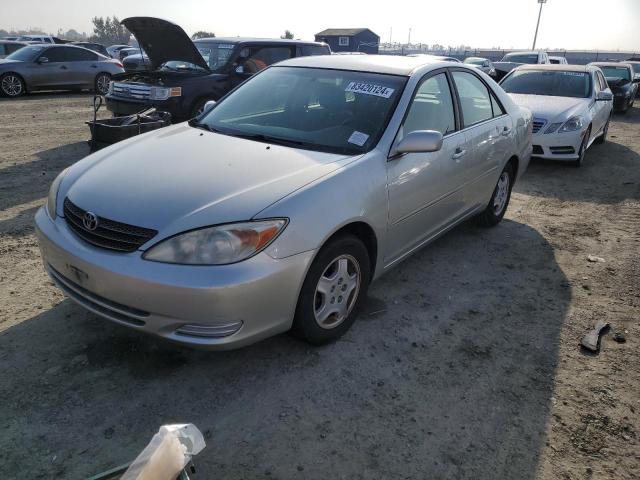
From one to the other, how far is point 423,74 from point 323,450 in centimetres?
270

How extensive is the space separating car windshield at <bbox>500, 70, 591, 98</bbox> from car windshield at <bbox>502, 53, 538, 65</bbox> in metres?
9.27

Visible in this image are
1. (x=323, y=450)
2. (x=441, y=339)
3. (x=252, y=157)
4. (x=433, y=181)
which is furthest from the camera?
(x=433, y=181)

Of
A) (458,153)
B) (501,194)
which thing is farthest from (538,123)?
(458,153)

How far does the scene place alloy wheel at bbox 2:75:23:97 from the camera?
1330 centimetres

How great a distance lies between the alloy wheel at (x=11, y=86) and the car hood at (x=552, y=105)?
1292 centimetres

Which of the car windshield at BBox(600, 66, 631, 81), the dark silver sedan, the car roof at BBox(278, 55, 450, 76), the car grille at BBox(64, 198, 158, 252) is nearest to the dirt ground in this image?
the car grille at BBox(64, 198, 158, 252)

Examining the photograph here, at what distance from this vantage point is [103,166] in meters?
3.04

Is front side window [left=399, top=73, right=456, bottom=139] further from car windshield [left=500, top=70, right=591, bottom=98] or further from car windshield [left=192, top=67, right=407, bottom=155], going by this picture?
car windshield [left=500, top=70, right=591, bottom=98]

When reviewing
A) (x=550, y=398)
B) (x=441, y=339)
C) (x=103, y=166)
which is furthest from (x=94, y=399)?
(x=550, y=398)

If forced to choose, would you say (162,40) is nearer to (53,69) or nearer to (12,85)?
(12,85)

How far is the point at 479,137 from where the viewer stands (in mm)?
4203

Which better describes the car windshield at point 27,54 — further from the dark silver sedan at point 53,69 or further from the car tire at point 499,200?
the car tire at point 499,200

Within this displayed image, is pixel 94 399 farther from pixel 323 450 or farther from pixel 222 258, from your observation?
pixel 323 450

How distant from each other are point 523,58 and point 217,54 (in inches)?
529
